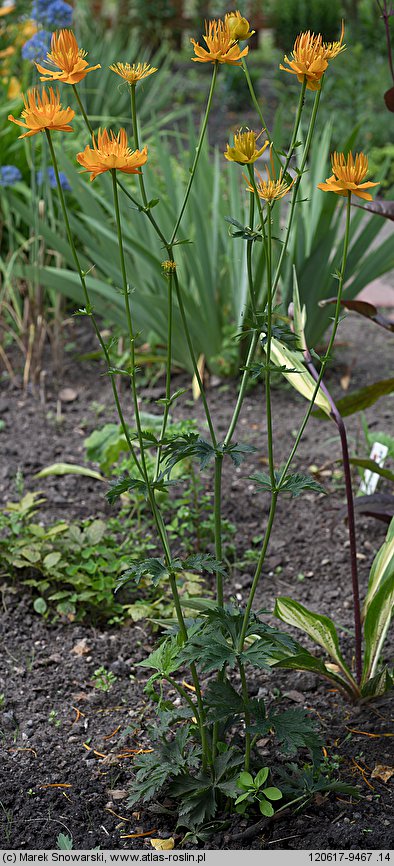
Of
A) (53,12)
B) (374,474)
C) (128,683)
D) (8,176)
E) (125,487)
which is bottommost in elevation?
(128,683)

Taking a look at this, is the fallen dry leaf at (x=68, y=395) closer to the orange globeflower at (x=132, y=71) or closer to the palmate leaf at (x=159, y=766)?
the palmate leaf at (x=159, y=766)

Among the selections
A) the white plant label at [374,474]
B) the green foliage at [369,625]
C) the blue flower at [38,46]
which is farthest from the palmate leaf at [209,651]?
the blue flower at [38,46]

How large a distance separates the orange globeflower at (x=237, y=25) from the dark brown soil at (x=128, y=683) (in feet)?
1.85

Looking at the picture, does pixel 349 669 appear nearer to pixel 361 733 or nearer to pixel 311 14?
pixel 361 733

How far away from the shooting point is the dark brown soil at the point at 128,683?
1.35 meters

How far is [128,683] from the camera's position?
5.67ft

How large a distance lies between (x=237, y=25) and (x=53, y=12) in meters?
1.95

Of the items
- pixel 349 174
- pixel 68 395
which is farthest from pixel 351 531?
pixel 68 395

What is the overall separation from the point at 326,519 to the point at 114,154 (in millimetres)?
1425

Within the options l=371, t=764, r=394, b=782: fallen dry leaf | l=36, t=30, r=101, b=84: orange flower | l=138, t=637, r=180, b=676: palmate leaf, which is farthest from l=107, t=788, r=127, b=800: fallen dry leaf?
l=36, t=30, r=101, b=84: orange flower

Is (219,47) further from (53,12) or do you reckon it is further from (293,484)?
(53,12)

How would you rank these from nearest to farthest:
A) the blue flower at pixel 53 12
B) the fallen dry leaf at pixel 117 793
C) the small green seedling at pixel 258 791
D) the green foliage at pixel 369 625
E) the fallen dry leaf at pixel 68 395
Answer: the small green seedling at pixel 258 791
the fallen dry leaf at pixel 117 793
the green foliage at pixel 369 625
the blue flower at pixel 53 12
the fallen dry leaf at pixel 68 395

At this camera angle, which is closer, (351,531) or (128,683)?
(351,531)

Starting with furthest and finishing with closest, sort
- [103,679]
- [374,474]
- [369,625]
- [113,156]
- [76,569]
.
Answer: [374,474]
[76,569]
[103,679]
[369,625]
[113,156]
